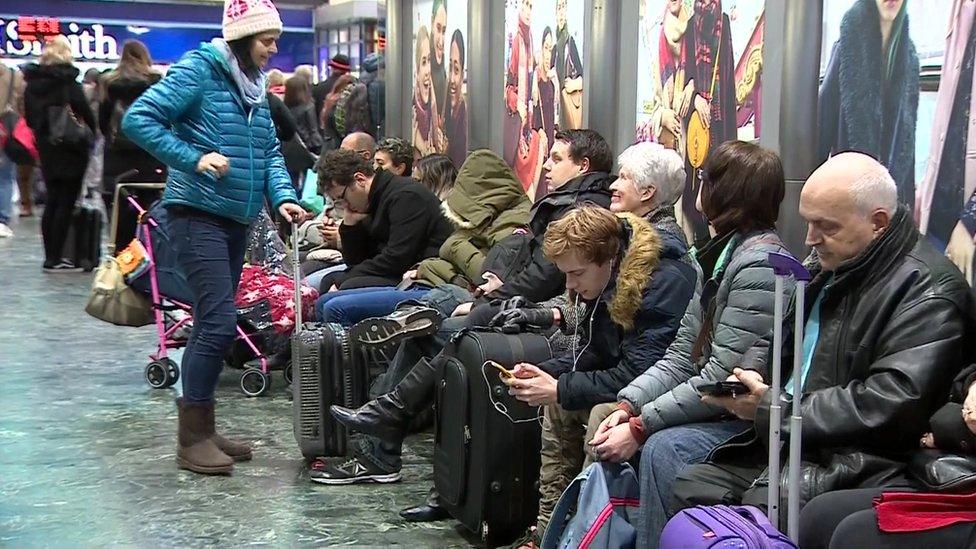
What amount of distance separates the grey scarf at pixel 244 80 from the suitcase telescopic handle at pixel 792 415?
2.68 meters

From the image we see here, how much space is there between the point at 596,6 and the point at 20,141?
8.88 meters

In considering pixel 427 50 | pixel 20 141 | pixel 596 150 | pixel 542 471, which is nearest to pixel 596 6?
pixel 596 150

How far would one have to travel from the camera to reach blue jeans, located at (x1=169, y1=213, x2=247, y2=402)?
4645mm

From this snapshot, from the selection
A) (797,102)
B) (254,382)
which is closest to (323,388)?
(254,382)

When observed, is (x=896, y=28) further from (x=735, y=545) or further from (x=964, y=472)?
(x=735, y=545)

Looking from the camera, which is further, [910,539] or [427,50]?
[427,50]

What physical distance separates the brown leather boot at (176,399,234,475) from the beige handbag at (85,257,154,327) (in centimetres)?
166

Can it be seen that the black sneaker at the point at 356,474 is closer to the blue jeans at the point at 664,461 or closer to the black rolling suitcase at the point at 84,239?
the blue jeans at the point at 664,461

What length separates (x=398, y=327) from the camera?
4734 mm

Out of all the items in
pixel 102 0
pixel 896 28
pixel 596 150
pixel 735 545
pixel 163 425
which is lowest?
pixel 163 425

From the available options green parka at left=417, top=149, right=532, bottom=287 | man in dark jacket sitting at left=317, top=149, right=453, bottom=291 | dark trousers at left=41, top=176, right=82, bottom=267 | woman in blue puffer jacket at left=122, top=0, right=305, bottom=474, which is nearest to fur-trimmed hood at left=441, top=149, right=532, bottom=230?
green parka at left=417, top=149, right=532, bottom=287

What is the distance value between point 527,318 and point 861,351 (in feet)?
4.99

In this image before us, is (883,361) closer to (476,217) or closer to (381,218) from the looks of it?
(476,217)

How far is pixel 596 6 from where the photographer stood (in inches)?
222
